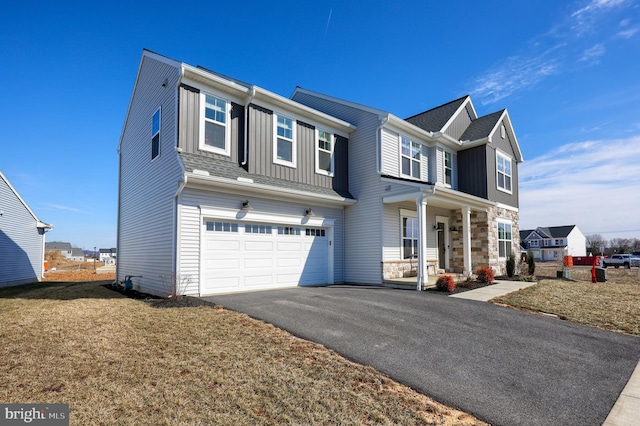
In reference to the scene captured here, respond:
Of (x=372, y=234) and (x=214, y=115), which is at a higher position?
(x=214, y=115)

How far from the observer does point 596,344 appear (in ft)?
20.0

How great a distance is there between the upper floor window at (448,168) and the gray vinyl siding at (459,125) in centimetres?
104

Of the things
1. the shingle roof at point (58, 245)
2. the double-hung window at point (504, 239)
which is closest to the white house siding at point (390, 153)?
the double-hung window at point (504, 239)

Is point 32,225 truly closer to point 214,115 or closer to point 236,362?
point 214,115

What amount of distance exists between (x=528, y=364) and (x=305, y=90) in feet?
47.0

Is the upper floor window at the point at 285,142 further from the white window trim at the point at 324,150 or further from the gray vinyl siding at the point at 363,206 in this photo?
the gray vinyl siding at the point at 363,206

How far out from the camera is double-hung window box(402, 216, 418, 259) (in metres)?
13.4

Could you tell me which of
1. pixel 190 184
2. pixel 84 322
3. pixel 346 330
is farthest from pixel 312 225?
pixel 84 322

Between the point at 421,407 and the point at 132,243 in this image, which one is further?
the point at 132,243

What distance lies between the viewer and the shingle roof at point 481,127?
1641 centimetres

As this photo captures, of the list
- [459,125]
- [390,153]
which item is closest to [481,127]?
[459,125]

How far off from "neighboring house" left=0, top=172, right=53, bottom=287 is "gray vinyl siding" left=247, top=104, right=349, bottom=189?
15438 millimetres

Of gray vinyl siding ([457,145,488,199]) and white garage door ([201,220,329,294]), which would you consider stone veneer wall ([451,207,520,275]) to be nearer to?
gray vinyl siding ([457,145,488,199])

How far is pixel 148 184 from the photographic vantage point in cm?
1159
